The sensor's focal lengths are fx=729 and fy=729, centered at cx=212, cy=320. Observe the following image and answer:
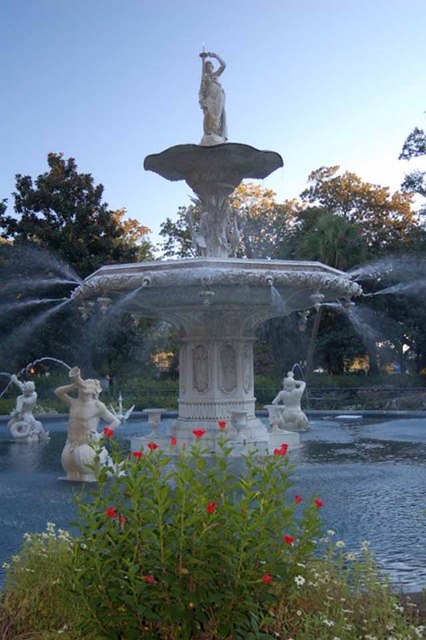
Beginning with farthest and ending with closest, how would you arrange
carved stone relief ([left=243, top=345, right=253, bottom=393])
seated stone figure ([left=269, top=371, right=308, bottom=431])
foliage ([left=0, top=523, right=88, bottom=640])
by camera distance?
seated stone figure ([left=269, top=371, right=308, bottom=431]), carved stone relief ([left=243, top=345, right=253, bottom=393]), foliage ([left=0, top=523, right=88, bottom=640])

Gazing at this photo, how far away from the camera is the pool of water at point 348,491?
586 centimetres

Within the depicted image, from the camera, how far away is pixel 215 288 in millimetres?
11016

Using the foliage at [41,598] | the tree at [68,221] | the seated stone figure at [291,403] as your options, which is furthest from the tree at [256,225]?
the foliage at [41,598]

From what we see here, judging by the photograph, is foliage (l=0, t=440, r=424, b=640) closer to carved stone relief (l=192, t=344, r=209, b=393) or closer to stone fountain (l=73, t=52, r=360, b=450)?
stone fountain (l=73, t=52, r=360, b=450)

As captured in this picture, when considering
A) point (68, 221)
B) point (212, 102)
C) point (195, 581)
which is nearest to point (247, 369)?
point (212, 102)

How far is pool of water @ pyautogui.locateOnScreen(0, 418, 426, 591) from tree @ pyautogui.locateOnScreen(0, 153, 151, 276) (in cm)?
Answer: 1756

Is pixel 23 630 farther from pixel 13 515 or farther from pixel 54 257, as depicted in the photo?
pixel 54 257

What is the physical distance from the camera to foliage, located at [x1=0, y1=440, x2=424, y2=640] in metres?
3.26

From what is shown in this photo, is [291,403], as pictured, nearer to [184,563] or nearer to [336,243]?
[184,563]

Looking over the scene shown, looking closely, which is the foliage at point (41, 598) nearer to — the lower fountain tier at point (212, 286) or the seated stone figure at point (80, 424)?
the seated stone figure at point (80, 424)

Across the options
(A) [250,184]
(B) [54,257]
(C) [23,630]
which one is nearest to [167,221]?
(A) [250,184]

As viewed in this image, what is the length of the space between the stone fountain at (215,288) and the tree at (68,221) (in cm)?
1870

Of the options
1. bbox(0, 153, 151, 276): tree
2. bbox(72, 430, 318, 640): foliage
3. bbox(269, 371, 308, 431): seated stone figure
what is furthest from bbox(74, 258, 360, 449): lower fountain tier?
bbox(0, 153, 151, 276): tree

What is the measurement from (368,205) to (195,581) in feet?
136
